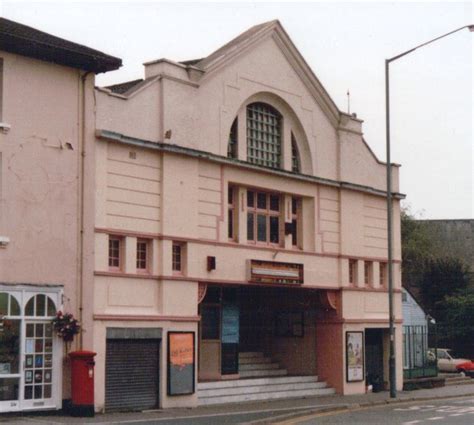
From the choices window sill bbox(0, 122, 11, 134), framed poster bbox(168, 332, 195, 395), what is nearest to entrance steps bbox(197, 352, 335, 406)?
framed poster bbox(168, 332, 195, 395)

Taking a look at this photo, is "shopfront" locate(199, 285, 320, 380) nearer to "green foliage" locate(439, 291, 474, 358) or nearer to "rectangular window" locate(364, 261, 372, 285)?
"rectangular window" locate(364, 261, 372, 285)

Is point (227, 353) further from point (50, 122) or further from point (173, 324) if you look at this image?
point (50, 122)

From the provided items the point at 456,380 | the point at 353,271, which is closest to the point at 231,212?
the point at 353,271

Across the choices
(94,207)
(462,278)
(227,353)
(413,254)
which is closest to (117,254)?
(94,207)

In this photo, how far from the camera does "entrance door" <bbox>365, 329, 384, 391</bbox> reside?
35.0 metres

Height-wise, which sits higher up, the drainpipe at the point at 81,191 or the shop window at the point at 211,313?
the drainpipe at the point at 81,191

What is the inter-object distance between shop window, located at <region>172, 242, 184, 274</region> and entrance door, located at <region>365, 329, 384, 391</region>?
392 inches

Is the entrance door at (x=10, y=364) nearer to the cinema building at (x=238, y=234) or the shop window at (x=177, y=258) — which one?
the cinema building at (x=238, y=234)

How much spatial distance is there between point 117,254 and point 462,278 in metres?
43.6

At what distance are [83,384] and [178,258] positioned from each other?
18.2 feet

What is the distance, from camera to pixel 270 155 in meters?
31.5

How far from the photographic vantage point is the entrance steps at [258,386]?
29.0 meters

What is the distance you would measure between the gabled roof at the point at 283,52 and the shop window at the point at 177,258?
16.8ft

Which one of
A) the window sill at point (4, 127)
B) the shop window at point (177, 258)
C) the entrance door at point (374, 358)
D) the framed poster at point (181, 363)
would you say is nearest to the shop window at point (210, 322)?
the framed poster at point (181, 363)
